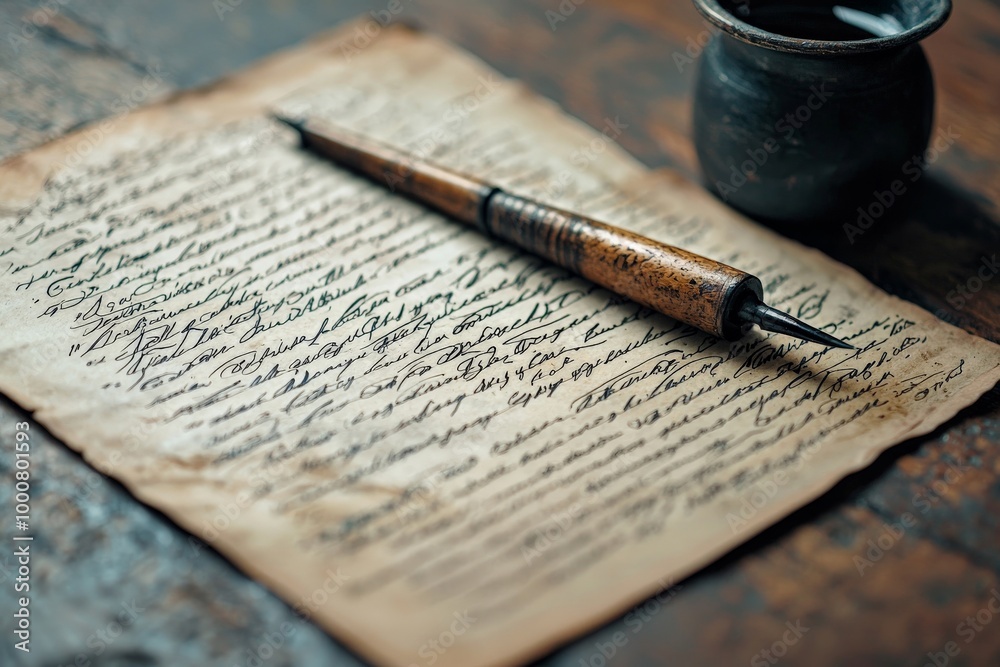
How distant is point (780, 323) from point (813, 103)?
0.25 metres

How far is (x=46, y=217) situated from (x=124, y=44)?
0.44 m

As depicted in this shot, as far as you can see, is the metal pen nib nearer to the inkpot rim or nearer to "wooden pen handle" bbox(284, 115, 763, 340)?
"wooden pen handle" bbox(284, 115, 763, 340)

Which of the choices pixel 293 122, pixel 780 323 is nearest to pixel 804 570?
pixel 780 323

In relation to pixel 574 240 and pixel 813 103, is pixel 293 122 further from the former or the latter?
pixel 813 103

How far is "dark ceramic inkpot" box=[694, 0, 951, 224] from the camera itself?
0.91 meters

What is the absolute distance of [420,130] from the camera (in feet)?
4.14

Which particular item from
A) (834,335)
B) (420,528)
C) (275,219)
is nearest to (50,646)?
(420,528)

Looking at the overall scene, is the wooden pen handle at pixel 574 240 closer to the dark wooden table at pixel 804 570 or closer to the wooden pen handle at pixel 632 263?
the wooden pen handle at pixel 632 263

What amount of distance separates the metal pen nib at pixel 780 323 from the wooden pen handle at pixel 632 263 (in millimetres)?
12

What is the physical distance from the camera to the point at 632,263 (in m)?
0.93

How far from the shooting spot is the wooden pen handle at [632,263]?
2.89 ft

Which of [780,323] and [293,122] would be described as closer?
[780,323]

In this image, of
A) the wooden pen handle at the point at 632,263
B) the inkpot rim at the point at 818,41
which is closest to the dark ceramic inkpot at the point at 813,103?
the inkpot rim at the point at 818,41

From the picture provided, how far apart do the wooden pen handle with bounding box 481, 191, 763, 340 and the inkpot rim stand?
0.22 metres
